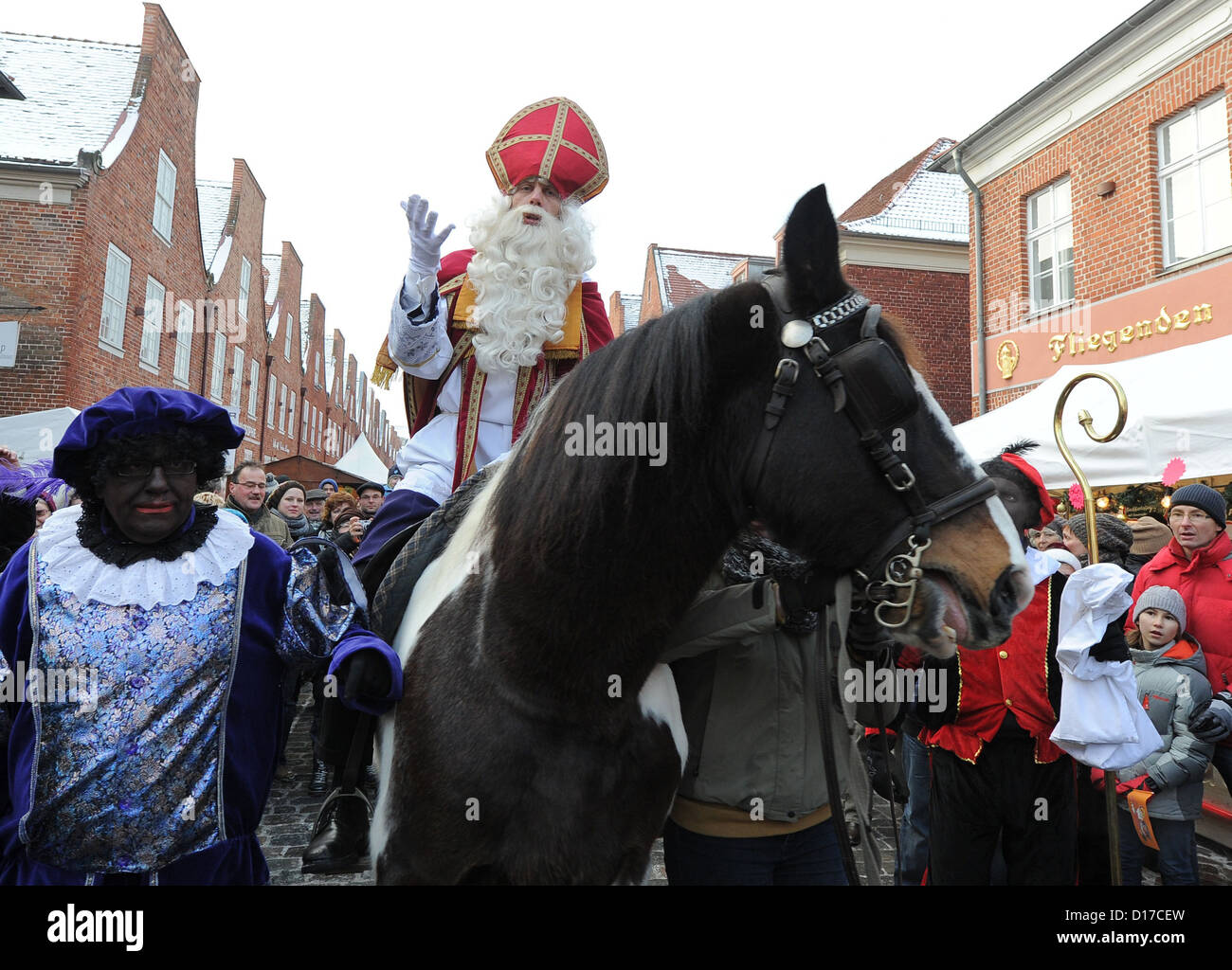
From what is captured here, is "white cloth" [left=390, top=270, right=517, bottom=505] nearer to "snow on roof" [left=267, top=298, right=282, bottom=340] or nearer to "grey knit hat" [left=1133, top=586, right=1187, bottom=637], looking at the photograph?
"grey knit hat" [left=1133, top=586, right=1187, bottom=637]

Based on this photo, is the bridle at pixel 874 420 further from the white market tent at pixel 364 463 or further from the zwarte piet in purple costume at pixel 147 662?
the white market tent at pixel 364 463

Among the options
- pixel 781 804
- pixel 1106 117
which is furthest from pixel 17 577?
pixel 1106 117

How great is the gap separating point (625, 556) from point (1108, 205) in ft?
39.7

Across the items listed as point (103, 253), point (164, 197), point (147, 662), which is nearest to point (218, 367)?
point (164, 197)

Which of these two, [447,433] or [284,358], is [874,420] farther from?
[284,358]

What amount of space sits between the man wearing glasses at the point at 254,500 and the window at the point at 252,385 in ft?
75.4

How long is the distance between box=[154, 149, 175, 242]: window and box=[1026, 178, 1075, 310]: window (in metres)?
18.3

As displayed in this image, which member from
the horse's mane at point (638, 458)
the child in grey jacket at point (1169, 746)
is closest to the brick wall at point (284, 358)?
the child in grey jacket at point (1169, 746)

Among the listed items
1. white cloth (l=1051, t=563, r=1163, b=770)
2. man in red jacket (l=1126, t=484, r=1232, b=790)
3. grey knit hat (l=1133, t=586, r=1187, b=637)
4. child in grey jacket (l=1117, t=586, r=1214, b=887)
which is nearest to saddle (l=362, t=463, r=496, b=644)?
white cloth (l=1051, t=563, r=1163, b=770)

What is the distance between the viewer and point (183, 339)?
21281 millimetres

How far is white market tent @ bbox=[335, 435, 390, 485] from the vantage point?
18.6m

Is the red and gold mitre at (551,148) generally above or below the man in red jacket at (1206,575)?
above

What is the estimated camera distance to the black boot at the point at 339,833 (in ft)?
6.85
